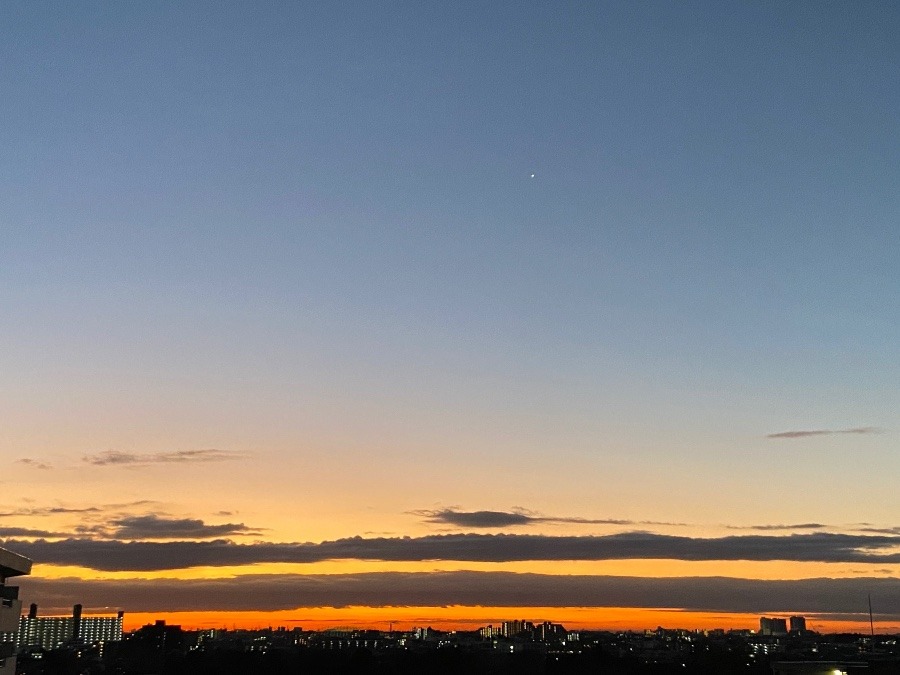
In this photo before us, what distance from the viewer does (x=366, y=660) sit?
112500 millimetres

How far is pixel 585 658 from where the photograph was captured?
428ft

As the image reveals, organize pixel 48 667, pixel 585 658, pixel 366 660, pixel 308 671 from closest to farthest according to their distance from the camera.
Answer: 1. pixel 308 671
2. pixel 366 660
3. pixel 48 667
4. pixel 585 658

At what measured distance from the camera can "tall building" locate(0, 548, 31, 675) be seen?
39.5 m

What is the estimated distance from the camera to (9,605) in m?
41.2

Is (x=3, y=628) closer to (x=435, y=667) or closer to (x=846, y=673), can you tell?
(x=846, y=673)

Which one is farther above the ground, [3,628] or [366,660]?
[3,628]

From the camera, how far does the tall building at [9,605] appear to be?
39500 millimetres

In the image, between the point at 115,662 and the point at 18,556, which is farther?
the point at 115,662

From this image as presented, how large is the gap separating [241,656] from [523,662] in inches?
1489

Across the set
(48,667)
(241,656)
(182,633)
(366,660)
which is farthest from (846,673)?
(182,633)

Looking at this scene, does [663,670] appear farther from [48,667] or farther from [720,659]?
[48,667]

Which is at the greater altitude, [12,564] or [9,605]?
[12,564]

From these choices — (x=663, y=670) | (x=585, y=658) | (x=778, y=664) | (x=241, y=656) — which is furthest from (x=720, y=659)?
(x=241, y=656)

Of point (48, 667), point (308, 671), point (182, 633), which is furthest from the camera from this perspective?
point (182, 633)
